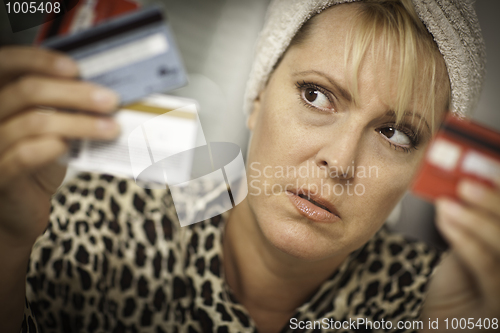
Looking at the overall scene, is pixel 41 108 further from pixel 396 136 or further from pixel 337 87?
pixel 396 136

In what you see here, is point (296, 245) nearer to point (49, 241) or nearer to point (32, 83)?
point (32, 83)

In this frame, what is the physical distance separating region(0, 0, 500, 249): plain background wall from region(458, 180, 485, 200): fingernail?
8.0 inches

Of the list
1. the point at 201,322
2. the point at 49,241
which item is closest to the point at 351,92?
the point at 201,322

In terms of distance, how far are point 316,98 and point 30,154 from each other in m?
0.39

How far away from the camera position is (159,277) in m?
0.65

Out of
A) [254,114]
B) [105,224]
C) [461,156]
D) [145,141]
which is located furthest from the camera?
[105,224]

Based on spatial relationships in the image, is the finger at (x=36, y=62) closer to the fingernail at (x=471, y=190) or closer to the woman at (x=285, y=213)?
the woman at (x=285, y=213)

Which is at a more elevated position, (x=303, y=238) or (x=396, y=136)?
(x=396, y=136)

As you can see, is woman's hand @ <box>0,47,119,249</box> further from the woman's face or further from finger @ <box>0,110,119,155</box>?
the woman's face

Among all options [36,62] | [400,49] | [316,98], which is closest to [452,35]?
[400,49]

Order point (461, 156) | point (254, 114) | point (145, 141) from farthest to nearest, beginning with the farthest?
point (254, 114)
point (145, 141)
point (461, 156)

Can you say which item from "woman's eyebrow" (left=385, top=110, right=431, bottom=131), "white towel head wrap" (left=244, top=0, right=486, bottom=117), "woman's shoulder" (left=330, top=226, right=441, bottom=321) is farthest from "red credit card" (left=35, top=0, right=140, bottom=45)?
"woman's shoulder" (left=330, top=226, right=441, bottom=321)

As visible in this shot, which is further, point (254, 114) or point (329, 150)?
point (254, 114)

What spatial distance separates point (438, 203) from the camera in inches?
13.0
